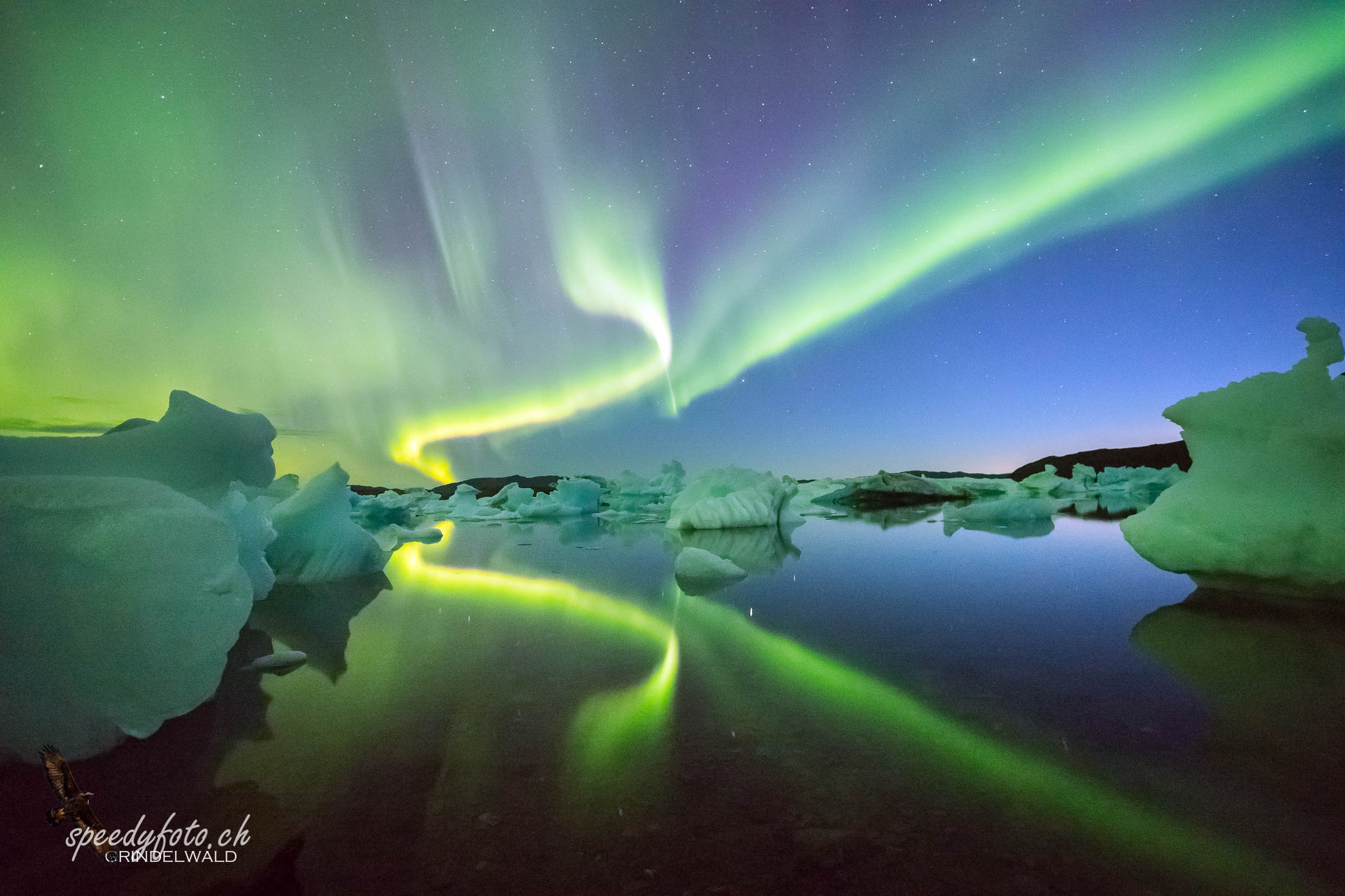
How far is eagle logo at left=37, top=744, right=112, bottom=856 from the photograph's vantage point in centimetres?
117

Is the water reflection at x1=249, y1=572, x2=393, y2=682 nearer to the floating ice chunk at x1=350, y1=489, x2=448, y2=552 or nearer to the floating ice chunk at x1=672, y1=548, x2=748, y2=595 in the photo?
the floating ice chunk at x1=672, y1=548, x2=748, y2=595

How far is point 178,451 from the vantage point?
2654mm

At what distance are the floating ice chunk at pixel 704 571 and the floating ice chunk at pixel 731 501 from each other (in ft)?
16.9

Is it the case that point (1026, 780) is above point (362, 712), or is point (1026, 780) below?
below

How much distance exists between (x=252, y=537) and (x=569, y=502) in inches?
524

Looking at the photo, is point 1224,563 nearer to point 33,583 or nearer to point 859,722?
point 859,722

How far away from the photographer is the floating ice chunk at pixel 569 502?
16438 millimetres

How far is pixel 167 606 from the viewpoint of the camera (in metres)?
1.86

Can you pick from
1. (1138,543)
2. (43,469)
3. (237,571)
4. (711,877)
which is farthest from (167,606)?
(1138,543)

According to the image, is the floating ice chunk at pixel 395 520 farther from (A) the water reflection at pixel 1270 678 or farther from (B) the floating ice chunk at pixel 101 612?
(A) the water reflection at pixel 1270 678

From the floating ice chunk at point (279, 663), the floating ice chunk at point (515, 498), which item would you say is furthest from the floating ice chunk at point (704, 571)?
the floating ice chunk at point (515, 498)

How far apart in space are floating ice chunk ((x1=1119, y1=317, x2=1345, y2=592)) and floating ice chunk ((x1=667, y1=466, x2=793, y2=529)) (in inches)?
247

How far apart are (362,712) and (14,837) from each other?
787mm

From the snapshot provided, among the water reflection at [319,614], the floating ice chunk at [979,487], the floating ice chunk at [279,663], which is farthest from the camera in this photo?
the floating ice chunk at [979,487]
